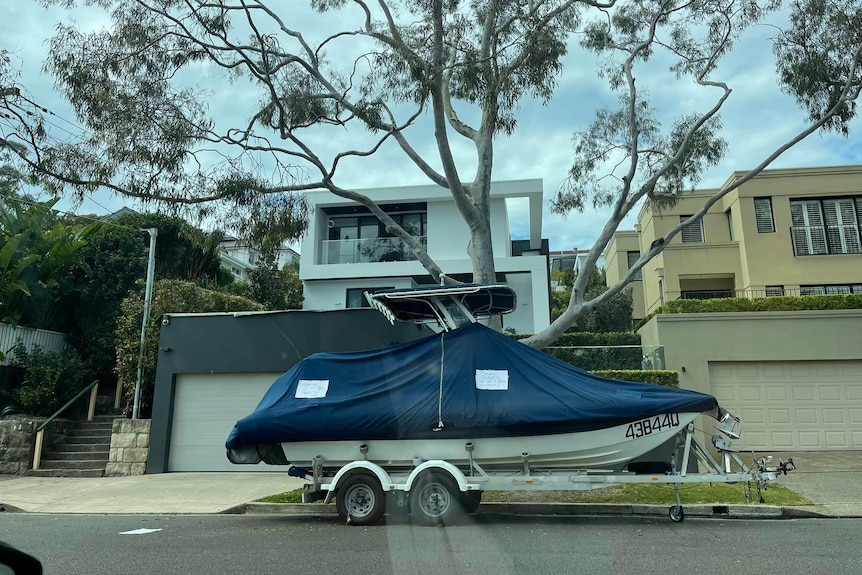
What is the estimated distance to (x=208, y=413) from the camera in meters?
16.6

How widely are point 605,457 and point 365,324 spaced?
799 centimetres

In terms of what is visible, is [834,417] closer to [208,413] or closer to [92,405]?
[208,413]

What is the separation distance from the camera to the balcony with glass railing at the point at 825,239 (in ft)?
73.5

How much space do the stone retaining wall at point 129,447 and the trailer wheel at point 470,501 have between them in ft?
32.9

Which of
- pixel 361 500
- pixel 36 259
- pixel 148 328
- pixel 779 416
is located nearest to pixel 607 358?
pixel 779 416

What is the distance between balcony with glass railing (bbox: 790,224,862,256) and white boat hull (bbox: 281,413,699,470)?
16556mm

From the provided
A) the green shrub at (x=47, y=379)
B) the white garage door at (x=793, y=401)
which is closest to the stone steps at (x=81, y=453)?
the green shrub at (x=47, y=379)

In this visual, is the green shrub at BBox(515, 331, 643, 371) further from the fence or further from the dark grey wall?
the fence

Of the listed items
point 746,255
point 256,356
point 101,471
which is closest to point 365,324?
point 256,356

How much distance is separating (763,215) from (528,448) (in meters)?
17.9

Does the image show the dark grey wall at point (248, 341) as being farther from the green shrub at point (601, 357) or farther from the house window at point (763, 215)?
the house window at point (763, 215)

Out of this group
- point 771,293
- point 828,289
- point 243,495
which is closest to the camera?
point 243,495

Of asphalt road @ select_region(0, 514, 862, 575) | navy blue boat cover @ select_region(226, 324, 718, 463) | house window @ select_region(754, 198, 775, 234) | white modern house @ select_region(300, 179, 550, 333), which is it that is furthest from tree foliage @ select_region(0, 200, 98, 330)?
house window @ select_region(754, 198, 775, 234)

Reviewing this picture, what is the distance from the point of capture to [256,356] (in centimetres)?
1642
